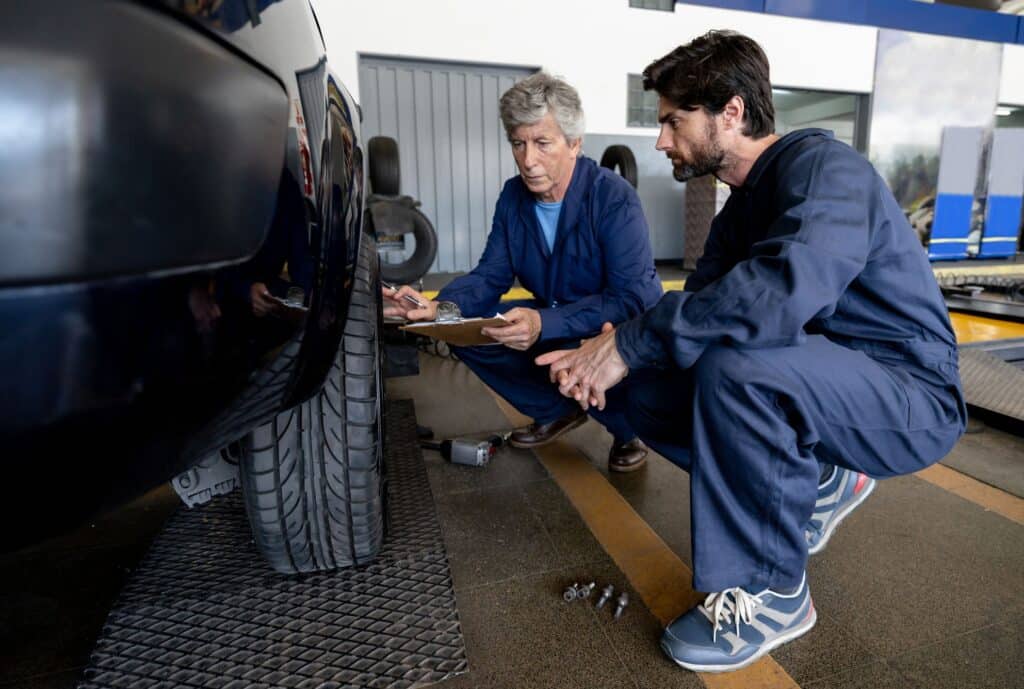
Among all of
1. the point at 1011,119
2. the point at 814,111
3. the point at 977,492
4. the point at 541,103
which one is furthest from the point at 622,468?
the point at 1011,119

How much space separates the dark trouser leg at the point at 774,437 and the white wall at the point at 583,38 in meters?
5.36

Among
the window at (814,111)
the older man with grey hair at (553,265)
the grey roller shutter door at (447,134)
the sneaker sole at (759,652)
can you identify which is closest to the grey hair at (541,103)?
the older man with grey hair at (553,265)

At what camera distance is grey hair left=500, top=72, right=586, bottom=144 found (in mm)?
1869

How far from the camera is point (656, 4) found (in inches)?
271

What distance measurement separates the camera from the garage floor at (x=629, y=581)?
108cm

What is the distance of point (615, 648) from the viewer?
1137 mm

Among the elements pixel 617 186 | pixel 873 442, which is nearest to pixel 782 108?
pixel 617 186

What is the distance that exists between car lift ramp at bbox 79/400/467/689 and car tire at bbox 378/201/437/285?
7.19ft

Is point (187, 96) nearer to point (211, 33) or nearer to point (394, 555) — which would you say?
point (211, 33)

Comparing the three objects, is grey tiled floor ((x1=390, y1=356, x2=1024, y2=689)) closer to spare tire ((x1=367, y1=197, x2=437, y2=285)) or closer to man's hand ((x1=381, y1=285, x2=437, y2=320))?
man's hand ((x1=381, y1=285, x2=437, y2=320))

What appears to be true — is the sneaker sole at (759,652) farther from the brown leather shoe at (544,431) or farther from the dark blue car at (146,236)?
the brown leather shoe at (544,431)

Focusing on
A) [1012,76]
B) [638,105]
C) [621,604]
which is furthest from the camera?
[1012,76]

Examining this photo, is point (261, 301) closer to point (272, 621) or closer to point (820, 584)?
point (272, 621)

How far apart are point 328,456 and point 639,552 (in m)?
0.81
